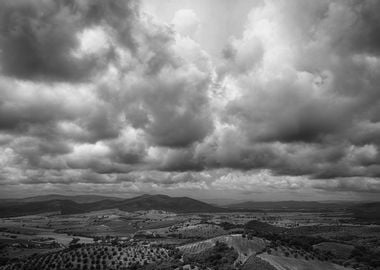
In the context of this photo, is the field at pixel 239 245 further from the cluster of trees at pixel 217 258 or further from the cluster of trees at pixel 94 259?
the cluster of trees at pixel 94 259

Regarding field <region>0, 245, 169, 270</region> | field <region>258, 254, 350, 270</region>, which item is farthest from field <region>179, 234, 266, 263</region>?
field <region>0, 245, 169, 270</region>

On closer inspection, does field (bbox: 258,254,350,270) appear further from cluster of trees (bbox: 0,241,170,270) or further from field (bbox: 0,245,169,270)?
field (bbox: 0,245,169,270)

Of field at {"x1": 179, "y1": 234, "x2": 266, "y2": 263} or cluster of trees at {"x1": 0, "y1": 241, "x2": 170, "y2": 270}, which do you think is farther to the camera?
field at {"x1": 179, "y1": 234, "x2": 266, "y2": 263}

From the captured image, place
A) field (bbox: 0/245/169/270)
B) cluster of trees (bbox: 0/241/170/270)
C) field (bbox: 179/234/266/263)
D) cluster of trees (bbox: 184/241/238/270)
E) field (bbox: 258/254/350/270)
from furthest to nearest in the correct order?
field (bbox: 179/234/266/263) < cluster of trees (bbox: 184/241/238/270) < field (bbox: 0/245/169/270) < cluster of trees (bbox: 0/241/170/270) < field (bbox: 258/254/350/270)

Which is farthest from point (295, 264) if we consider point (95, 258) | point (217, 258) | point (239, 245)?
point (95, 258)

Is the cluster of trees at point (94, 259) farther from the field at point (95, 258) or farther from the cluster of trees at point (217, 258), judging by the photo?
the cluster of trees at point (217, 258)

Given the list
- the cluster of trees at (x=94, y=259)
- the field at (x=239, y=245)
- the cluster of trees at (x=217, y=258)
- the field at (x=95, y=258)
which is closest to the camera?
the cluster of trees at (x=94, y=259)

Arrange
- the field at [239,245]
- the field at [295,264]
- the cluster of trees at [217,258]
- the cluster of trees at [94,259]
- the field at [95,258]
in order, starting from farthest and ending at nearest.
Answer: the field at [239,245]
the cluster of trees at [217,258]
the field at [95,258]
the cluster of trees at [94,259]
the field at [295,264]

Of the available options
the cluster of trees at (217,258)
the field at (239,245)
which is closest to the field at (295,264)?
the field at (239,245)

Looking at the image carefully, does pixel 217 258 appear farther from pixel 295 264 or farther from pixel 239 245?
pixel 295 264

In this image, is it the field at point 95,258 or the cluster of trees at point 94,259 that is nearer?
the cluster of trees at point 94,259

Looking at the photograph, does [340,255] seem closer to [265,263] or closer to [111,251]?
[265,263]
